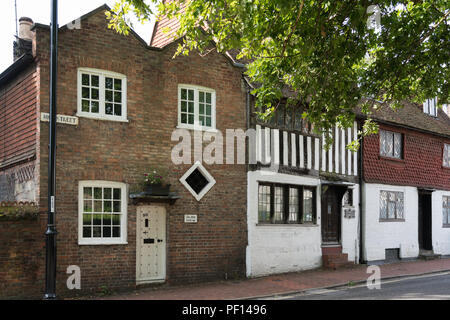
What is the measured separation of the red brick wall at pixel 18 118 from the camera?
13.2 meters

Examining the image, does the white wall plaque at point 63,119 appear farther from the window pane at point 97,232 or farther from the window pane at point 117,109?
the window pane at point 97,232

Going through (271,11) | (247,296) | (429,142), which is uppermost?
(271,11)

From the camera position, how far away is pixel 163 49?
14.8 m

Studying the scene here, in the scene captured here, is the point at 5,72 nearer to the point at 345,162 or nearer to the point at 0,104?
the point at 0,104

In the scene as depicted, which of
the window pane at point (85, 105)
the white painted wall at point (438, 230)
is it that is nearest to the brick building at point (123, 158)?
the window pane at point (85, 105)

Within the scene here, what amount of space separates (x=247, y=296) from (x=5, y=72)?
9.31 metres

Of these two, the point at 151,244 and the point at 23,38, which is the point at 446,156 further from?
the point at 23,38

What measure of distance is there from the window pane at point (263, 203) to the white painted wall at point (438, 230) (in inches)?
429

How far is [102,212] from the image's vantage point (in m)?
13.4

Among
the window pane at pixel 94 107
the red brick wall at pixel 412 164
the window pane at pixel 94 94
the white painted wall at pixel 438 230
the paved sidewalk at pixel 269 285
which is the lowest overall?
the paved sidewalk at pixel 269 285

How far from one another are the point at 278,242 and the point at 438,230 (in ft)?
36.7

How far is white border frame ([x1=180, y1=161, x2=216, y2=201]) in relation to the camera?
587 inches

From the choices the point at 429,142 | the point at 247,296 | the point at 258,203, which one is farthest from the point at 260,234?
the point at 429,142

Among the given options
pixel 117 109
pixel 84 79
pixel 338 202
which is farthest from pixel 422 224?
pixel 84 79
